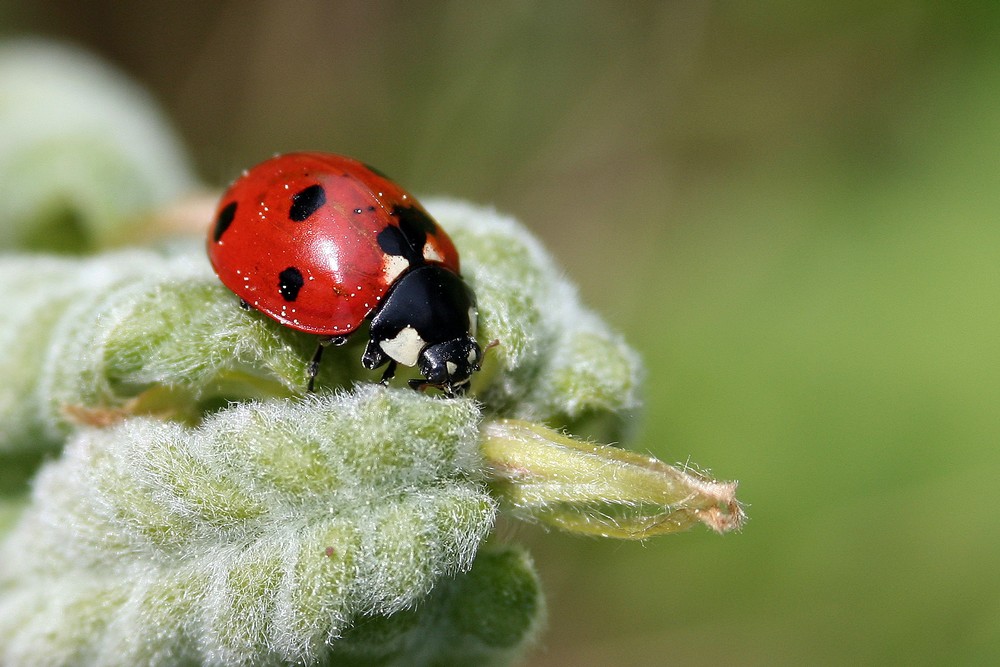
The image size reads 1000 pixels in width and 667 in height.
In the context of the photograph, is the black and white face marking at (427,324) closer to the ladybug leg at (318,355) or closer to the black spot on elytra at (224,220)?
the ladybug leg at (318,355)

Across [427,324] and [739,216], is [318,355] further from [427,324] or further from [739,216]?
[739,216]

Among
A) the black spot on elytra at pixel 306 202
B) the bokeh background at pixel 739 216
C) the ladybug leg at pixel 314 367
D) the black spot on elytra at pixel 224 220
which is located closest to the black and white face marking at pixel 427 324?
the ladybug leg at pixel 314 367

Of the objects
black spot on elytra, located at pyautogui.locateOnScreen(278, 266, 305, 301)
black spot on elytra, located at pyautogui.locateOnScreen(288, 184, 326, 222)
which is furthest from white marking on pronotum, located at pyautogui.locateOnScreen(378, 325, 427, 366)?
black spot on elytra, located at pyautogui.locateOnScreen(288, 184, 326, 222)

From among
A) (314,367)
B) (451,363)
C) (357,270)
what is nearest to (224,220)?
(357,270)

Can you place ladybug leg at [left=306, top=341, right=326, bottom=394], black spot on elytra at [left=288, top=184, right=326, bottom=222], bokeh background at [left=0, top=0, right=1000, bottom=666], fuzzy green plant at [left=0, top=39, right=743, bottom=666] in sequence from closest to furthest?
1. fuzzy green plant at [left=0, top=39, right=743, bottom=666]
2. ladybug leg at [left=306, top=341, right=326, bottom=394]
3. black spot on elytra at [left=288, top=184, right=326, bottom=222]
4. bokeh background at [left=0, top=0, right=1000, bottom=666]

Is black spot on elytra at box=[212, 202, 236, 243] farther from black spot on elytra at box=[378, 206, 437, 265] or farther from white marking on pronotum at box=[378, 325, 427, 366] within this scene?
white marking on pronotum at box=[378, 325, 427, 366]

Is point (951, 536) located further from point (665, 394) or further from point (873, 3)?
point (873, 3)

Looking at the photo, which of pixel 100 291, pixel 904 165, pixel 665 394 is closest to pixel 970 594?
pixel 665 394
